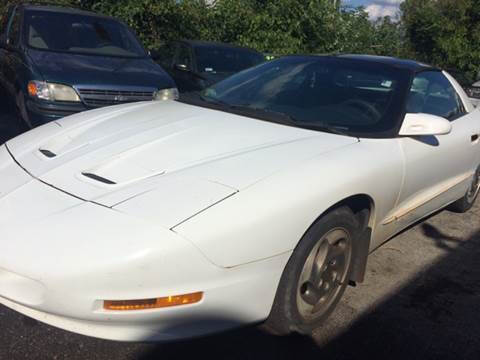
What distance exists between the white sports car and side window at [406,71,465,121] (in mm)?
29

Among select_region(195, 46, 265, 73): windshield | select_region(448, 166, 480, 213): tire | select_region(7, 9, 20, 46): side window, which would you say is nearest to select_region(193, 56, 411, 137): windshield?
select_region(448, 166, 480, 213): tire

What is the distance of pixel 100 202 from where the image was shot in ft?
6.84

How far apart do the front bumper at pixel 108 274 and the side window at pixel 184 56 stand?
643 centimetres

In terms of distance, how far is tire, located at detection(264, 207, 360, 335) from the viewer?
2297 mm

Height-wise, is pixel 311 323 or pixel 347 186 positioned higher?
pixel 347 186

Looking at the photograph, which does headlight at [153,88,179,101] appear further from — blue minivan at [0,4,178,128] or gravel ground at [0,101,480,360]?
gravel ground at [0,101,480,360]

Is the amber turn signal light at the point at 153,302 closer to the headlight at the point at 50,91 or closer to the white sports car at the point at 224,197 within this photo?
the white sports car at the point at 224,197

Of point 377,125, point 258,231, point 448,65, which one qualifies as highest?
point 377,125

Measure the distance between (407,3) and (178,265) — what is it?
827 inches

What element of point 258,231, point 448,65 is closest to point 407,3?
point 448,65

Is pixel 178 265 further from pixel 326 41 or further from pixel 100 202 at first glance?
pixel 326 41

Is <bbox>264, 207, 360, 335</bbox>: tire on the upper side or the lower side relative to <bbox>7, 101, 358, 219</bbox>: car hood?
lower

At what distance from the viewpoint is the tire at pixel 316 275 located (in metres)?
2.30

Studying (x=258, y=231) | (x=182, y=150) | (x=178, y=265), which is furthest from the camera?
(x=182, y=150)
